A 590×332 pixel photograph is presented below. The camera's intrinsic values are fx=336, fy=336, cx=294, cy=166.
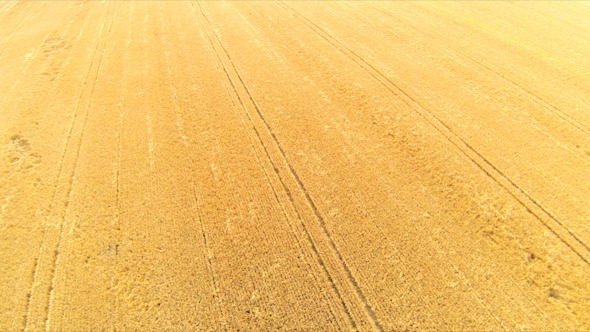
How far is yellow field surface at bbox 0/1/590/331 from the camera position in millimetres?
6793

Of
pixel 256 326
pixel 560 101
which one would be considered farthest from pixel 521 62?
pixel 256 326

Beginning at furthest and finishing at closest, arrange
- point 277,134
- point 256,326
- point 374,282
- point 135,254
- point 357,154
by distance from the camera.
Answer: point 277,134
point 357,154
point 135,254
point 374,282
point 256,326

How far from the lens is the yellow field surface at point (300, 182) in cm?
679

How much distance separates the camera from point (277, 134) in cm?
1093

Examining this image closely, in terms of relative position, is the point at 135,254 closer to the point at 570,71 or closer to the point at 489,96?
the point at 489,96

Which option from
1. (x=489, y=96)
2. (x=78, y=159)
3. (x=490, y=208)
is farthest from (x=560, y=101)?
(x=78, y=159)

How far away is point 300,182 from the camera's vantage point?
30.5 ft

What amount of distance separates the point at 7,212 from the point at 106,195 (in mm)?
2460

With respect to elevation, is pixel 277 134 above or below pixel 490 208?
above

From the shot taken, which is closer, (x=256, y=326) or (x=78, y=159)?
(x=256, y=326)

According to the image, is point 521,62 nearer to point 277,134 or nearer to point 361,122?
point 361,122

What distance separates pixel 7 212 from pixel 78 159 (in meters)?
2.25

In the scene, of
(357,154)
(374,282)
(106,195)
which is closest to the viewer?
(374,282)

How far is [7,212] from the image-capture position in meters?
8.81
